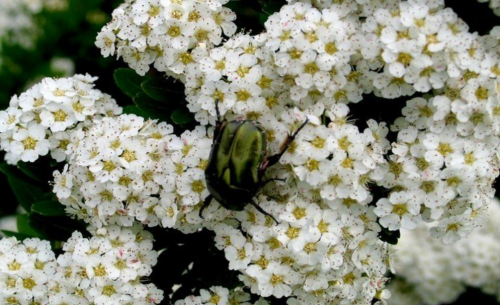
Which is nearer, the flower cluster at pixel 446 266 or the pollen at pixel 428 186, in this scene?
the pollen at pixel 428 186

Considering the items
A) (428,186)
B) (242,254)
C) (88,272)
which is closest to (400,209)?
(428,186)

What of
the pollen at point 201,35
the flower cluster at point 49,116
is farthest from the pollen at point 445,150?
the flower cluster at point 49,116

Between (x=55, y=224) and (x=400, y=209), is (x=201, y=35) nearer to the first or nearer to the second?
(x=400, y=209)

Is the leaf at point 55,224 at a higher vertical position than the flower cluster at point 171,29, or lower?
lower

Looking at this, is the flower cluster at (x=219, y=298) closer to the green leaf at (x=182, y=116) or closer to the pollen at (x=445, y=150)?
the green leaf at (x=182, y=116)

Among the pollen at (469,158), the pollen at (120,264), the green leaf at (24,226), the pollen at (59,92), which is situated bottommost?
the green leaf at (24,226)

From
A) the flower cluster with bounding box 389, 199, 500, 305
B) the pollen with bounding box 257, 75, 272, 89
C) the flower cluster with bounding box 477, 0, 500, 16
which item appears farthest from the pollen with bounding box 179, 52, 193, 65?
the flower cluster with bounding box 389, 199, 500, 305
